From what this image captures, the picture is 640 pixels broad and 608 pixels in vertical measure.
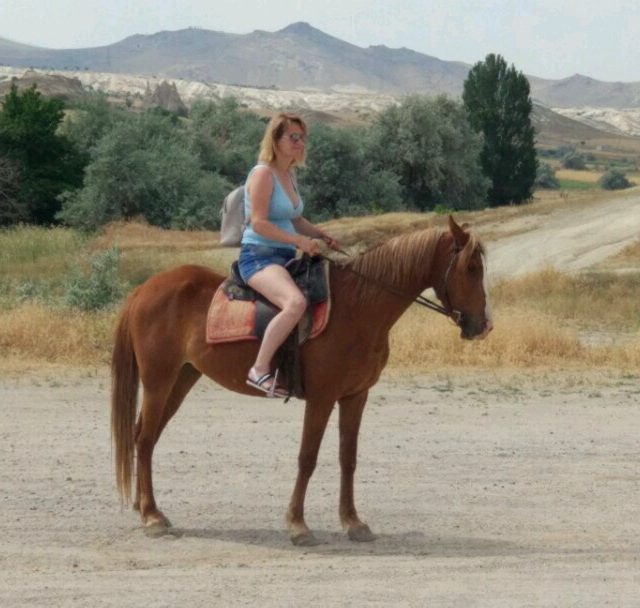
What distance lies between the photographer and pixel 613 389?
14.4 meters

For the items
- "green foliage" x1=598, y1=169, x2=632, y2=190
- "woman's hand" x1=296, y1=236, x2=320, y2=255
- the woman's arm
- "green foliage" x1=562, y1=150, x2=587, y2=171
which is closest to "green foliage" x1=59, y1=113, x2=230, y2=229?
the woman's arm

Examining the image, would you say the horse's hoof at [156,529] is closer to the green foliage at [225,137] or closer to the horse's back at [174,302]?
the horse's back at [174,302]

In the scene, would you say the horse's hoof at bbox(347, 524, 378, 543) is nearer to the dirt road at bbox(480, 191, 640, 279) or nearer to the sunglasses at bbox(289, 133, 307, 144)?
the sunglasses at bbox(289, 133, 307, 144)

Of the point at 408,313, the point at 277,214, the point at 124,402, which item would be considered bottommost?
the point at 408,313

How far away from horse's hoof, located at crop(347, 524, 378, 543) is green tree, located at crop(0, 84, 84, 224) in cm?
4412

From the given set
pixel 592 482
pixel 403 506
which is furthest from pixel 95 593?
pixel 592 482

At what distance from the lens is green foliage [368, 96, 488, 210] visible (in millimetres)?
66938

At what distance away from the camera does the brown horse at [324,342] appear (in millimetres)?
7766

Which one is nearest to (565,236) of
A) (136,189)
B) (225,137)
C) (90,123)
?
(136,189)

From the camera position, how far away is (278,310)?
26.0ft

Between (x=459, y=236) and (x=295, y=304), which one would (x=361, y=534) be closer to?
(x=295, y=304)

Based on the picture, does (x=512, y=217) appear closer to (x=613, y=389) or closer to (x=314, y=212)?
(x=314, y=212)

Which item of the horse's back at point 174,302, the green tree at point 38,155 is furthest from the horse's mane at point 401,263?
the green tree at point 38,155

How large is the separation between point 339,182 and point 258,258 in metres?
53.8
